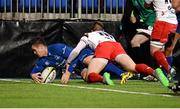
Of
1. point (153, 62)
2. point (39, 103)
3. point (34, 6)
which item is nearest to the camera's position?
point (39, 103)

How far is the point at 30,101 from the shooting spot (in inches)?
316

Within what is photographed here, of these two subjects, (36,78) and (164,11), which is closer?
(36,78)

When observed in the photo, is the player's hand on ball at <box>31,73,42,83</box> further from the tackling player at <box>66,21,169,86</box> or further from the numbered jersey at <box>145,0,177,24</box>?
the numbered jersey at <box>145,0,177,24</box>

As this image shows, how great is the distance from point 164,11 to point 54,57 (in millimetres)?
2665

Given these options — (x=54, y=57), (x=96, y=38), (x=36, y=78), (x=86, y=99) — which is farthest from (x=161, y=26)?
(x=86, y=99)

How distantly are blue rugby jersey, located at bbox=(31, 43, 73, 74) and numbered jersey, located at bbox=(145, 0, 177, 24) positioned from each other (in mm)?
2276

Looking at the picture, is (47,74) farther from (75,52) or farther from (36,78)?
(75,52)

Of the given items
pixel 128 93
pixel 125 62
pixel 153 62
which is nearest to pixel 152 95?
pixel 128 93

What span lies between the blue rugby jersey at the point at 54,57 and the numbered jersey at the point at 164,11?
2276mm

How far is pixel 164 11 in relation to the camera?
13.7 meters

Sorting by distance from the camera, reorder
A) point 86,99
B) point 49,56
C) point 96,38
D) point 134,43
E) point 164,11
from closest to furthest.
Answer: point 86,99 → point 49,56 → point 96,38 → point 164,11 → point 134,43

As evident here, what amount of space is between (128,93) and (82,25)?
6.26 meters

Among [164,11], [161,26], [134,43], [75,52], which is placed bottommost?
[134,43]

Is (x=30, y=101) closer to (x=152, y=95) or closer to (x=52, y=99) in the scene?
(x=52, y=99)
